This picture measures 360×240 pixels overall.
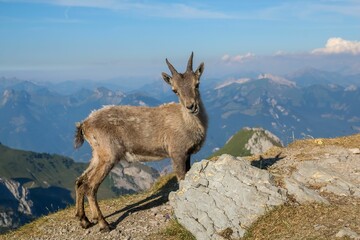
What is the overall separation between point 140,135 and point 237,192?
4934 millimetres

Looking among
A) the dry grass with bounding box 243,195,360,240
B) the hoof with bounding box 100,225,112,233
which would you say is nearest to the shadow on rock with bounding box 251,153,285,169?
the dry grass with bounding box 243,195,360,240

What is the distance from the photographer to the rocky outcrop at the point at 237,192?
43.0ft

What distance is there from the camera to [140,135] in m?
16.8

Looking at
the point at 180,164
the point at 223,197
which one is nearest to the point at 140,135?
the point at 180,164

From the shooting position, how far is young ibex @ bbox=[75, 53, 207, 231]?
16031mm

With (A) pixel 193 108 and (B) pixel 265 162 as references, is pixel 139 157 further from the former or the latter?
(B) pixel 265 162

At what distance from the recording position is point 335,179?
15.7m

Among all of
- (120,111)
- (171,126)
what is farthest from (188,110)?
(120,111)

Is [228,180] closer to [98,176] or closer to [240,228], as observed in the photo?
[240,228]

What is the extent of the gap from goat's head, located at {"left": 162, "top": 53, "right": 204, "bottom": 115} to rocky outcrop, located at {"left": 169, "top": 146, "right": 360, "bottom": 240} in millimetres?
2406

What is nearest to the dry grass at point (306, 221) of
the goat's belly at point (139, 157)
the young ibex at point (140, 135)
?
the young ibex at point (140, 135)

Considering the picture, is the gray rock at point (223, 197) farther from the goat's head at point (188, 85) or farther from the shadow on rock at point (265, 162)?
the shadow on rock at point (265, 162)

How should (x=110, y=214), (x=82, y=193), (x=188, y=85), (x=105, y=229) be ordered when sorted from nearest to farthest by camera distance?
(x=105, y=229) < (x=82, y=193) < (x=188, y=85) < (x=110, y=214)

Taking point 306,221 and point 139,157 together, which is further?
point 139,157
